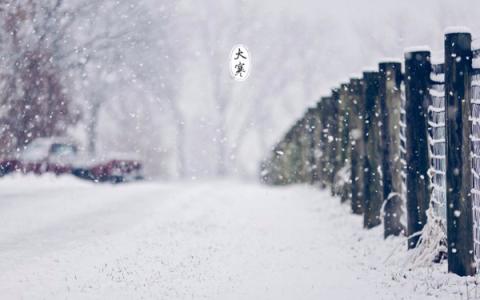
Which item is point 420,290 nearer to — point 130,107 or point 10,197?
point 10,197

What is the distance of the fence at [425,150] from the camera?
596 centimetres

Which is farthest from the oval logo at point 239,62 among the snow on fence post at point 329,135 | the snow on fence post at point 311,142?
the snow on fence post at point 329,135

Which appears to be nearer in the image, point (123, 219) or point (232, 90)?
point (123, 219)

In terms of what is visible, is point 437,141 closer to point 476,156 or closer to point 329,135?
point 476,156

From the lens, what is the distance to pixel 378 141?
8820 millimetres

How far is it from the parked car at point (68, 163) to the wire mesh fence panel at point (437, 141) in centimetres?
1440

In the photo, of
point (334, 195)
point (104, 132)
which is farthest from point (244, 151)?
point (334, 195)

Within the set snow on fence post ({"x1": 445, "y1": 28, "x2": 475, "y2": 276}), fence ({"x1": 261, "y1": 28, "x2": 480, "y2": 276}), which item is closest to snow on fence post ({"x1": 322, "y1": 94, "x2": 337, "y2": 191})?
fence ({"x1": 261, "y1": 28, "x2": 480, "y2": 276})

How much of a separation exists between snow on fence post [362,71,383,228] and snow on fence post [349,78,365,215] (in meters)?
0.54

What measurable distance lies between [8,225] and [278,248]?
426cm

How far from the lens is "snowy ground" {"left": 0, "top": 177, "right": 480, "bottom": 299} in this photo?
19.5 ft

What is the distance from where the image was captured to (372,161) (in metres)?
8.95

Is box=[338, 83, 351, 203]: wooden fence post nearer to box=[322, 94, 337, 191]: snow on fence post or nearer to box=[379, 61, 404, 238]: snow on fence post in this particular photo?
box=[322, 94, 337, 191]: snow on fence post

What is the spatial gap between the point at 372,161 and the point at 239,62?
14549mm
